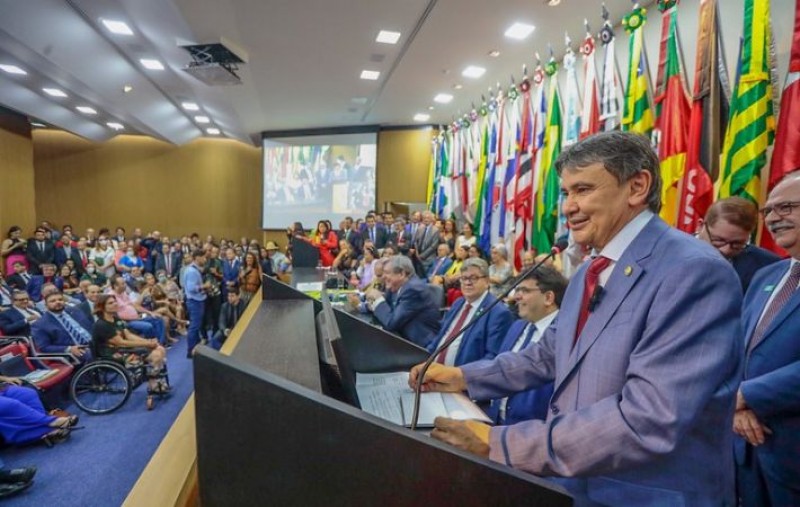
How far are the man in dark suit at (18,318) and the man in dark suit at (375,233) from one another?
16.0 feet

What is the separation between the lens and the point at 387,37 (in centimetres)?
559

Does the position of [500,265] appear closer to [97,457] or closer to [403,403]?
[97,457]

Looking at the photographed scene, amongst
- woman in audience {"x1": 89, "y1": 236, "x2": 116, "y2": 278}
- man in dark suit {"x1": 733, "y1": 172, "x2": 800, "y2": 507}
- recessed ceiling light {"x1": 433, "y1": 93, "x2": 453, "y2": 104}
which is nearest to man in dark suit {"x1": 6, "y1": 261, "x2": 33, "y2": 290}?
woman in audience {"x1": 89, "y1": 236, "x2": 116, "y2": 278}

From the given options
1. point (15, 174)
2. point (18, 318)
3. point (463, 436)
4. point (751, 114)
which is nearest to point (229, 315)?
point (18, 318)

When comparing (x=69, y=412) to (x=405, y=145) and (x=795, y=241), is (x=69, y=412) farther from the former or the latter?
(x=405, y=145)

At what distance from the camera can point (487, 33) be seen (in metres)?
5.34

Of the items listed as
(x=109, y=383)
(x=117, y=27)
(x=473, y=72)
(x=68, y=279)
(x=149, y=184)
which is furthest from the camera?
(x=149, y=184)

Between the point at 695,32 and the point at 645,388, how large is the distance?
4.37 metres

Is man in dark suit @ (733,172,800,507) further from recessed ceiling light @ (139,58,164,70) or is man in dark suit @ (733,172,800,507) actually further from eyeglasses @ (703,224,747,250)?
recessed ceiling light @ (139,58,164,70)

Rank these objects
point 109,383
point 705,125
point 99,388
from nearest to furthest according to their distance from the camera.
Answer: point 705,125 < point 99,388 < point 109,383

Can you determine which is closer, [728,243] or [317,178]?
[728,243]

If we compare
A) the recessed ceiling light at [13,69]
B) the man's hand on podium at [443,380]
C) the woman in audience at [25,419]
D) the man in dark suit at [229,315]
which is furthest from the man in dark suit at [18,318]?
the man's hand on podium at [443,380]

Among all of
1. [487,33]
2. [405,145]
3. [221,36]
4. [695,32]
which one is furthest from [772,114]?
[405,145]

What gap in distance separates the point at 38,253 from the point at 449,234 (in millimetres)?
8530
